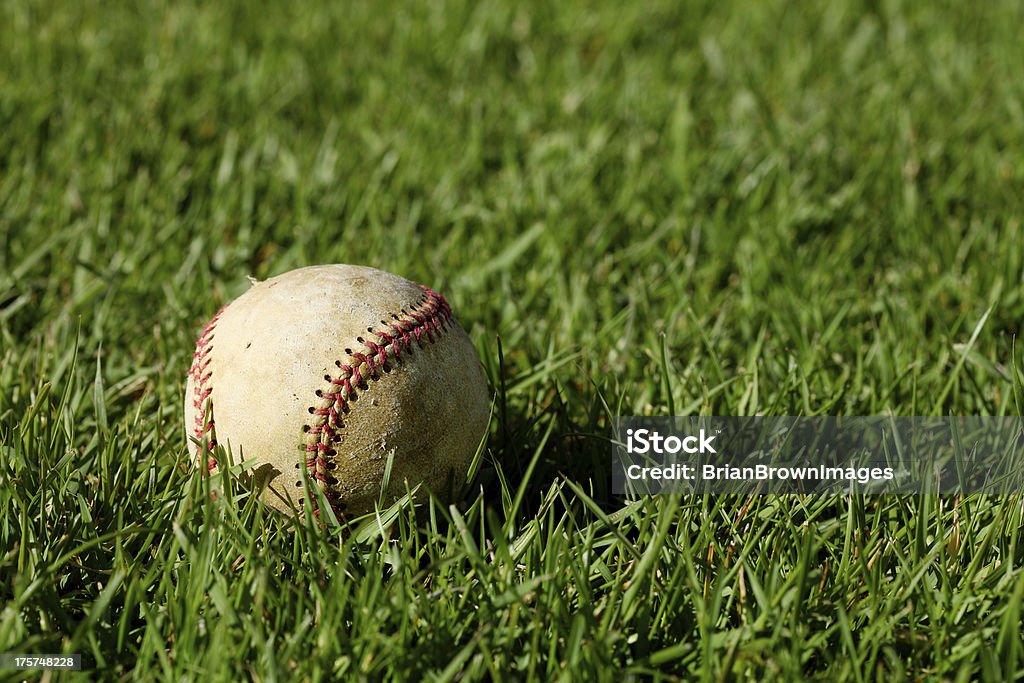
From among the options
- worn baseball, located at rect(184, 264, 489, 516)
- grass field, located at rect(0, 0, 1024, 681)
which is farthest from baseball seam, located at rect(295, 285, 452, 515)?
grass field, located at rect(0, 0, 1024, 681)

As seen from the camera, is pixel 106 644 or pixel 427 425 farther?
pixel 427 425

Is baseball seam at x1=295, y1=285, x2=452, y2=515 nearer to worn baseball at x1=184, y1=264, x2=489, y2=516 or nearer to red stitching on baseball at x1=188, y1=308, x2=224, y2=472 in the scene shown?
worn baseball at x1=184, y1=264, x2=489, y2=516

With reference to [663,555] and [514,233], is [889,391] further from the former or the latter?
[514,233]

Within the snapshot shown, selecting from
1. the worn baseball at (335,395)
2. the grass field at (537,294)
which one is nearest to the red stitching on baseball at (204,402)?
the worn baseball at (335,395)

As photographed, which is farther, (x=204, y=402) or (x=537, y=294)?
(x=537, y=294)

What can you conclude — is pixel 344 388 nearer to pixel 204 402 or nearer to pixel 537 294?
pixel 204 402

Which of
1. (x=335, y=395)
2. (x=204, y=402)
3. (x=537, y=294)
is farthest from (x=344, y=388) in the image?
(x=537, y=294)

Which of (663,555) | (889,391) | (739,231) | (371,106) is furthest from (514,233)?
(663,555)
